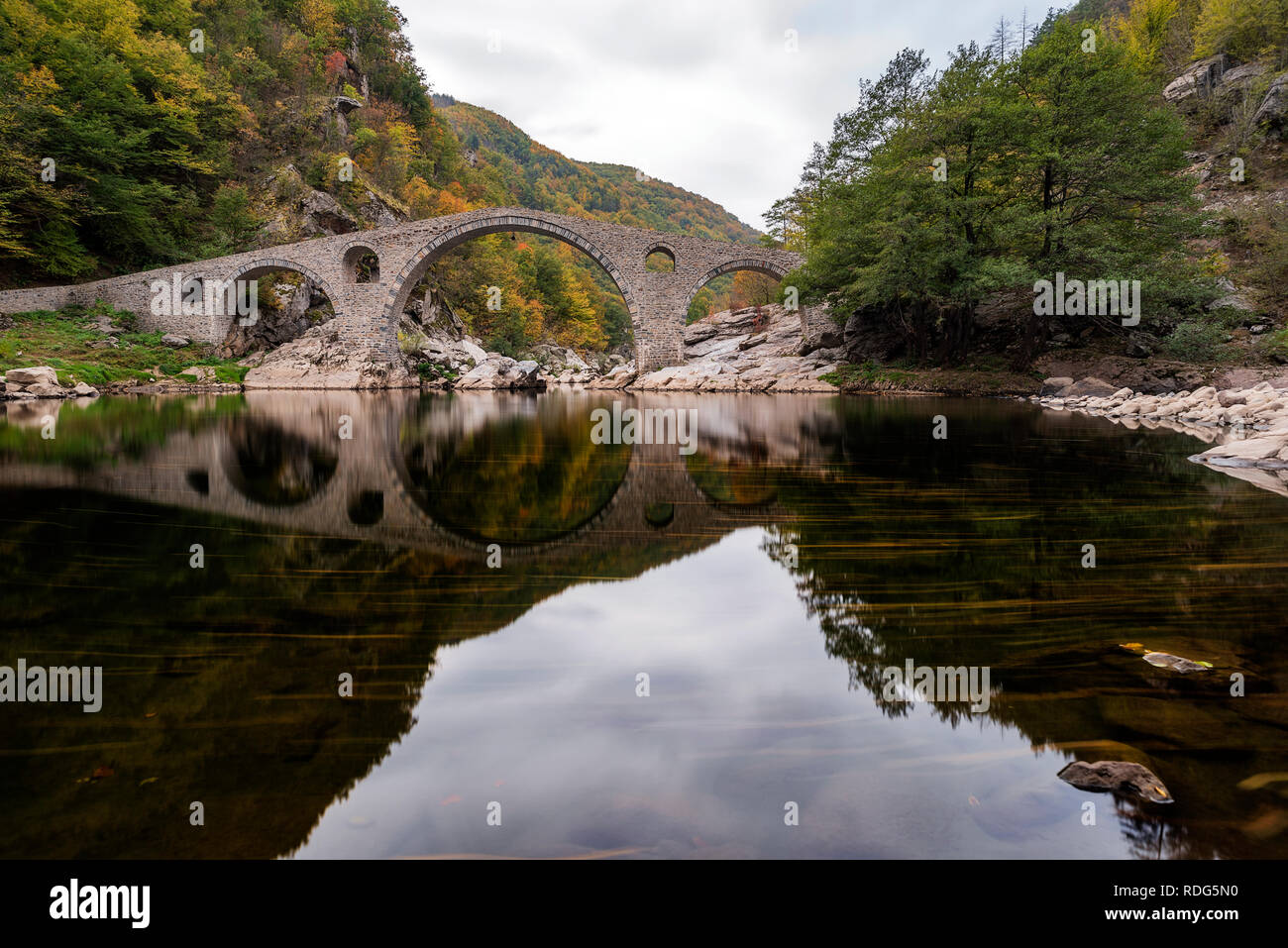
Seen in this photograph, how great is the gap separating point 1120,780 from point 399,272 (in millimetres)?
30156

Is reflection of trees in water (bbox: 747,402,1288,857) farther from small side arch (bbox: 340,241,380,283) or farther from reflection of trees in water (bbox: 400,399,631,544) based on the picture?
small side arch (bbox: 340,241,380,283)

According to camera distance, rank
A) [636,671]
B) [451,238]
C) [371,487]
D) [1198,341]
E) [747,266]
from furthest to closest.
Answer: [747,266]
[451,238]
[1198,341]
[371,487]
[636,671]

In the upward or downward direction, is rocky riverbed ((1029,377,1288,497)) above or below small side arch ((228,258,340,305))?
below

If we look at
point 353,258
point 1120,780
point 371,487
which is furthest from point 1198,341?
point 353,258

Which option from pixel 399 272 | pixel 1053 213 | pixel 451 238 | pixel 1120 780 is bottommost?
pixel 1120 780

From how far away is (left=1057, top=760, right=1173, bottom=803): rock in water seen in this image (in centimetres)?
139

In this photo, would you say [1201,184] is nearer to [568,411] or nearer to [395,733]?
[568,411]

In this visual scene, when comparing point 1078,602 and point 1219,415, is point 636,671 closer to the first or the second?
point 1078,602

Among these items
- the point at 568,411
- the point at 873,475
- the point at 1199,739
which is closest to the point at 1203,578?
the point at 1199,739

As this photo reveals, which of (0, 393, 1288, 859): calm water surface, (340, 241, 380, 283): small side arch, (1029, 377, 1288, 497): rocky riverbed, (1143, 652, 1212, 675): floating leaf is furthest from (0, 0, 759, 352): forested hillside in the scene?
(1029, 377, 1288, 497): rocky riverbed

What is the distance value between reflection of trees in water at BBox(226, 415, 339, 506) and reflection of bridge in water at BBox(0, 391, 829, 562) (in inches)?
0.6

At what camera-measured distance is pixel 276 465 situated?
249 inches

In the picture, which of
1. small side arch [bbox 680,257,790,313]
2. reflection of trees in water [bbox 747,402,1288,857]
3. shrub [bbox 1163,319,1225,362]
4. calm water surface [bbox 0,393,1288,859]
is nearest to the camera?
calm water surface [bbox 0,393,1288,859]

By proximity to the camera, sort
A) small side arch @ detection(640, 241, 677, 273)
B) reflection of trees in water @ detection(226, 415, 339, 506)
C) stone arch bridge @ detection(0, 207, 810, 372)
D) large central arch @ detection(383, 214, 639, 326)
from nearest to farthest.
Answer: reflection of trees in water @ detection(226, 415, 339, 506) < stone arch bridge @ detection(0, 207, 810, 372) < large central arch @ detection(383, 214, 639, 326) < small side arch @ detection(640, 241, 677, 273)
